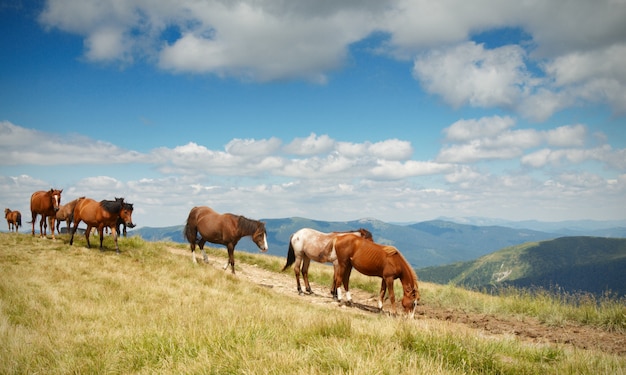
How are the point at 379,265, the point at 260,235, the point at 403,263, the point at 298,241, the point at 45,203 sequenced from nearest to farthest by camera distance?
the point at 403,263 < the point at 379,265 < the point at 298,241 < the point at 260,235 < the point at 45,203

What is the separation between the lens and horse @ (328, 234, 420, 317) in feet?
38.4

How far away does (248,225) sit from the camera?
59.3ft

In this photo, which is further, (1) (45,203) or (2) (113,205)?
(1) (45,203)

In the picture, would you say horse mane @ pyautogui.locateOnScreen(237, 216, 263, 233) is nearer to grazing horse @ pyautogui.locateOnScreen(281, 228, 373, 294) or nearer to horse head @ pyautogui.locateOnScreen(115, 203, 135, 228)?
grazing horse @ pyautogui.locateOnScreen(281, 228, 373, 294)

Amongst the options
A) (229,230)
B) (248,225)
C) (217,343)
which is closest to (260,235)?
(248,225)

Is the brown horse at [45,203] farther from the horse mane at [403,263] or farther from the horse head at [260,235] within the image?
the horse mane at [403,263]

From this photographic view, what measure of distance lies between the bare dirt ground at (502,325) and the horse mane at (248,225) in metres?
2.66

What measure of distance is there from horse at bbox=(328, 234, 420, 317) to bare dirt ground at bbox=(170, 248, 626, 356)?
114 centimetres

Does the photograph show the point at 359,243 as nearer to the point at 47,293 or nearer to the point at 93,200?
the point at 47,293

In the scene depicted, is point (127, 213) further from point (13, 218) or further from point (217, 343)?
point (13, 218)

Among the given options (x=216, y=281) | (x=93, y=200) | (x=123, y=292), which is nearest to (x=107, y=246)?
(x=93, y=200)

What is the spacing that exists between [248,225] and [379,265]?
7901 millimetres

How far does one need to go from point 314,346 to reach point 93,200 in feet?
61.2

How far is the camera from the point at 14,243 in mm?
17594
